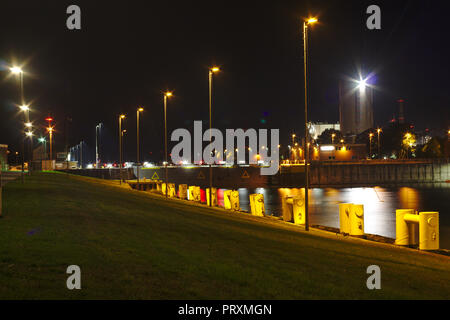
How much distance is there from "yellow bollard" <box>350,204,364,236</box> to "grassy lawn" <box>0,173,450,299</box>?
197 inches

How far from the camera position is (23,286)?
23.6ft

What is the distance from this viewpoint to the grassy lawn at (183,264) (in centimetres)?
754

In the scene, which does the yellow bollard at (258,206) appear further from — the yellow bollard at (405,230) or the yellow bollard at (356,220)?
the yellow bollard at (405,230)

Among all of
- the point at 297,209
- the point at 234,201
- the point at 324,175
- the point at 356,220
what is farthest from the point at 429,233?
the point at 324,175

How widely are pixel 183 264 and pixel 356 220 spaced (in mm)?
12576

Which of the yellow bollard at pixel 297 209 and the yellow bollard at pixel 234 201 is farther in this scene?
the yellow bollard at pixel 234 201

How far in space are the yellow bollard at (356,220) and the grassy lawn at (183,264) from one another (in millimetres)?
5007

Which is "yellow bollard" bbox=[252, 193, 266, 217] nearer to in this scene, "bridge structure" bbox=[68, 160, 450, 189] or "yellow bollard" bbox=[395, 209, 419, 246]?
"yellow bollard" bbox=[395, 209, 419, 246]

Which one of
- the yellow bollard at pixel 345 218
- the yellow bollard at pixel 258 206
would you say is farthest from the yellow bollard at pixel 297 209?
the yellow bollard at pixel 345 218

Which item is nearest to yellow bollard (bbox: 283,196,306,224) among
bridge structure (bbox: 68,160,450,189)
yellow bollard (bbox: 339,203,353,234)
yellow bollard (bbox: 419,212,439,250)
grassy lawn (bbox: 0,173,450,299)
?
yellow bollard (bbox: 339,203,353,234)

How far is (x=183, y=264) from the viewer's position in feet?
30.2
